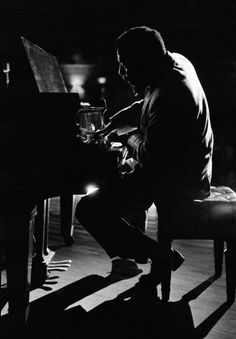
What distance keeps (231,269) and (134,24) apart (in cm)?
538

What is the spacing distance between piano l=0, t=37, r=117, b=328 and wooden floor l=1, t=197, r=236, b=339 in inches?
14.8

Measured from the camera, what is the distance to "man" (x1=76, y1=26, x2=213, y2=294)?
218 cm

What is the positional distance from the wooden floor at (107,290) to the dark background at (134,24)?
3.83 meters

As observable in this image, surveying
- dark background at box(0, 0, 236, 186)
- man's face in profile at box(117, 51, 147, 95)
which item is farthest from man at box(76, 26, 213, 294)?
dark background at box(0, 0, 236, 186)

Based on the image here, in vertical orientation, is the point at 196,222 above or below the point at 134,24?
below

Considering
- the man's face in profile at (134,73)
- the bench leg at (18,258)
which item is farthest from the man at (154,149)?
the bench leg at (18,258)

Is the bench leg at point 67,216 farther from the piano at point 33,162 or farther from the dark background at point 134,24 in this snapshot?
the dark background at point 134,24

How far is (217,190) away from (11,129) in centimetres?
133

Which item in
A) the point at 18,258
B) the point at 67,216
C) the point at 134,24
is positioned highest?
the point at 134,24

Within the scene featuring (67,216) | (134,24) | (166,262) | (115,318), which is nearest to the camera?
(115,318)

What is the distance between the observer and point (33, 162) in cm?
180

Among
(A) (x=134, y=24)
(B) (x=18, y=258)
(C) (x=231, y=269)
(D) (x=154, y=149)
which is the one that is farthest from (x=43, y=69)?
(A) (x=134, y=24)

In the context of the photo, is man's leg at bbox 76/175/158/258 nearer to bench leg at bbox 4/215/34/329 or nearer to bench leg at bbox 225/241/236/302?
bench leg at bbox 225/241/236/302

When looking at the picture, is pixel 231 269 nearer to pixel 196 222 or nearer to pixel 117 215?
pixel 196 222
